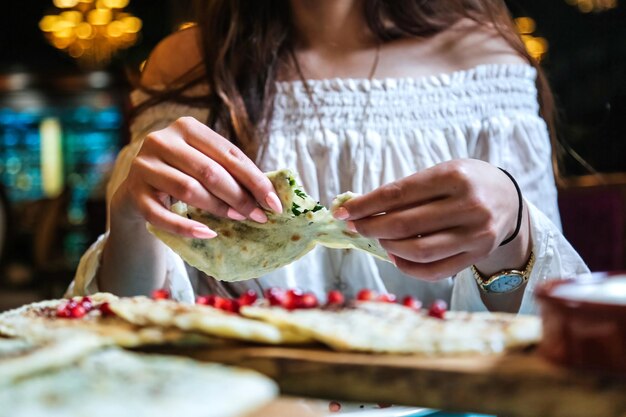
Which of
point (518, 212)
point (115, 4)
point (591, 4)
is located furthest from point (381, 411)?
point (115, 4)

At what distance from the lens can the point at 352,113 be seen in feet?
6.22

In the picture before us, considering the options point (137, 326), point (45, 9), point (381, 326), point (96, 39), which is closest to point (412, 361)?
point (381, 326)

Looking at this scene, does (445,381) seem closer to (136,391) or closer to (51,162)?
(136,391)

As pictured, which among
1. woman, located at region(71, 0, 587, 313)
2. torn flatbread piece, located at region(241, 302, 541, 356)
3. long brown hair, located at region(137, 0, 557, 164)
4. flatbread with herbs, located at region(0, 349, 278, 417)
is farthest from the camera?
long brown hair, located at region(137, 0, 557, 164)

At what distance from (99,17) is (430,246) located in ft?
29.6

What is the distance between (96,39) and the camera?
955cm

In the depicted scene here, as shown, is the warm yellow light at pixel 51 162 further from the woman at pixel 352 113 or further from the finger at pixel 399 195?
the finger at pixel 399 195

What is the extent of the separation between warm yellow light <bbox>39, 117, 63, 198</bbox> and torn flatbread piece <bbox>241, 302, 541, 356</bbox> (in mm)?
11633

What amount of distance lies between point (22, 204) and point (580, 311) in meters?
10.9

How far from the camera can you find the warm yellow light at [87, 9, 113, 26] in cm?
938

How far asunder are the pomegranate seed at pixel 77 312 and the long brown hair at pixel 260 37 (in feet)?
2.98

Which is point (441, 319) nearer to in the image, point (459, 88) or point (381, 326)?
point (381, 326)

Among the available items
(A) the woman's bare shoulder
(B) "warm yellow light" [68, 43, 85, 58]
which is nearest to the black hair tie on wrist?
(A) the woman's bare shoulder

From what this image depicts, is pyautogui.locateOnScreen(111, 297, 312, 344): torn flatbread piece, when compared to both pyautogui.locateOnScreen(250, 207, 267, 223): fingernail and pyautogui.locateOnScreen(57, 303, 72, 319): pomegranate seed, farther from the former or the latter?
pyautogui.locateOnScreen(250, 207, 267, 223): fingernail
